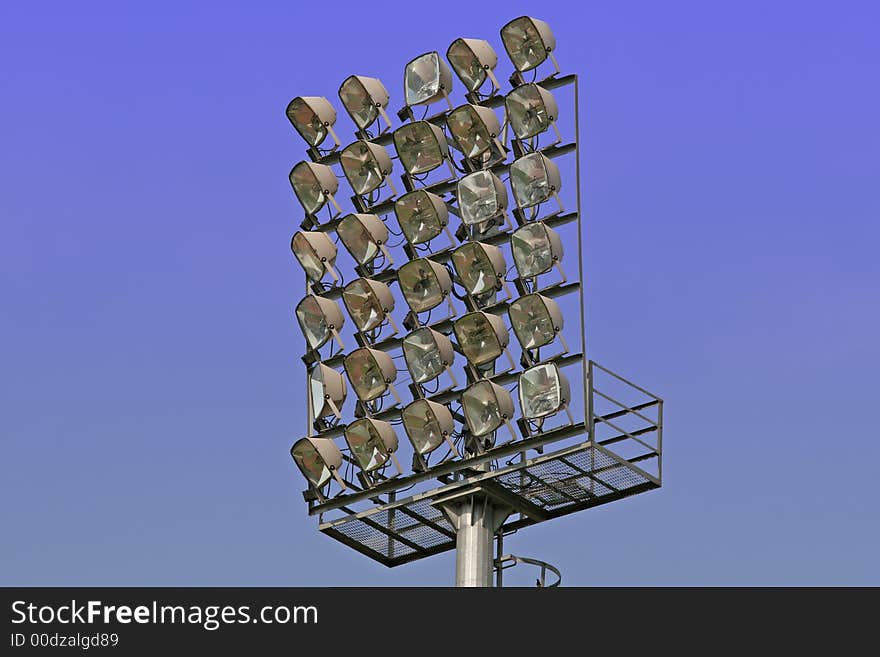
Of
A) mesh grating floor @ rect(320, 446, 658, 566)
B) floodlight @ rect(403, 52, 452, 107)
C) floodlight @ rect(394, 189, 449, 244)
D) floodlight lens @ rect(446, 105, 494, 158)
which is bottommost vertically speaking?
mesh grating floor @ rect(320, 446, 658, 566)

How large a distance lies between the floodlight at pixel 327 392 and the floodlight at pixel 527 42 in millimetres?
7091

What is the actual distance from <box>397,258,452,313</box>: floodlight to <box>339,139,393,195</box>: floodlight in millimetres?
2909

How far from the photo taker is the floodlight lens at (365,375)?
56812 millimetres

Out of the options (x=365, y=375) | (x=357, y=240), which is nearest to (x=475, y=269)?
(x=365, y=375)

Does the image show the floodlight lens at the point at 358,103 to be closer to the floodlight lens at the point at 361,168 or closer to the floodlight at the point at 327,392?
the floodlight lens at the point at 361,168

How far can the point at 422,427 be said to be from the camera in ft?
182

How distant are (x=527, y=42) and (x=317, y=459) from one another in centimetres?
933

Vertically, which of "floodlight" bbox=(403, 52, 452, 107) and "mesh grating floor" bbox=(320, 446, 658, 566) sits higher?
"floodlight" bbox=(403, 52, 452, 107)

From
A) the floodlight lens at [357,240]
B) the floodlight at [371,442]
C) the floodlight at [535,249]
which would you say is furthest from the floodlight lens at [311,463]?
the floodlight at [535,249]

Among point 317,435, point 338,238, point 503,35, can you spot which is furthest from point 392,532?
point 503,35

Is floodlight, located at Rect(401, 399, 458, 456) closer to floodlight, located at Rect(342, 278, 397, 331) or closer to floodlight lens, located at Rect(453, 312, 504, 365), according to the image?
floodlight lens, located at Rect(453, 312, 504, 365)

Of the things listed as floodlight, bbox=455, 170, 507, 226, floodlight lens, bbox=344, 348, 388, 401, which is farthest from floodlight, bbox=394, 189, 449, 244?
floodlight lens, bbox=344, 348, 388, 401

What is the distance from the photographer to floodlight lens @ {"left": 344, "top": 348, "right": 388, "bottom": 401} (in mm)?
56812
